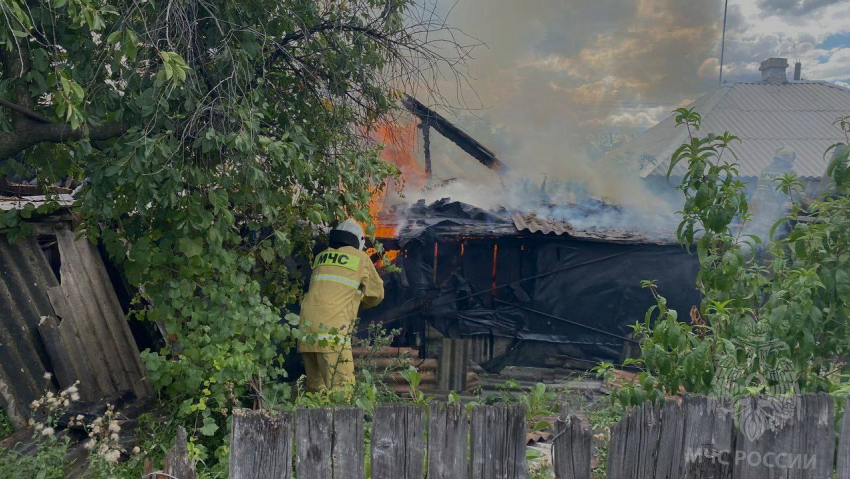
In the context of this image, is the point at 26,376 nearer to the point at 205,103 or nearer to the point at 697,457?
the point at 205,103

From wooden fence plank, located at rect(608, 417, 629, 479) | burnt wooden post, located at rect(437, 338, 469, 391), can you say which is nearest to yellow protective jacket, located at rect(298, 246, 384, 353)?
burnt wooden post, located at rect(437, 338, 469, 391)

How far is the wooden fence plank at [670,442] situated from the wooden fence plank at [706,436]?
2 cm

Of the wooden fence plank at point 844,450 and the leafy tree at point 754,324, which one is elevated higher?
the leafy tree at point 754,324

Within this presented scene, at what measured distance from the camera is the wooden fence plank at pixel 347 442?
8.20 feet

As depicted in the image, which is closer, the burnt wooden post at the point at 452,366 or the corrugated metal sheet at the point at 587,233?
the burnt wooden post at the point at 452,366

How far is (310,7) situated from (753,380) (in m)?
3.84

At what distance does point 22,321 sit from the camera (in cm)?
464

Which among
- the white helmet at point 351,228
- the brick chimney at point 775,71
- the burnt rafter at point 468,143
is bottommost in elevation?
the white helmet at point 351,228

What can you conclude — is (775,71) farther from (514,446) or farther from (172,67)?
(514,446)

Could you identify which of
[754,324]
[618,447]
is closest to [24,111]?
[618,447]

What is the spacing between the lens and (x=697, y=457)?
2.66 metres

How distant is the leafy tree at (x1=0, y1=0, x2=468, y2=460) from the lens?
3840 millimetres

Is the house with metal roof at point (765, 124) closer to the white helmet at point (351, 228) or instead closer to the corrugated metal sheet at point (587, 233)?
the corrugated metal sheet at point (587, 233)

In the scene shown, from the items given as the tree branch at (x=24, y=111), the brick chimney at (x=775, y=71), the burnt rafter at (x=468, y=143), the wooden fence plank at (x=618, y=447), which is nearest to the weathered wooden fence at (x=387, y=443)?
the wooden fence plank at (x=618, y=447)
